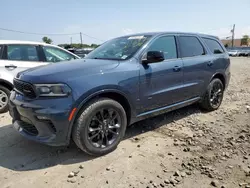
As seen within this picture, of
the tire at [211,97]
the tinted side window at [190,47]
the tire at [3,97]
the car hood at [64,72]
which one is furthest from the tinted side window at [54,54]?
the tire at [211,97]

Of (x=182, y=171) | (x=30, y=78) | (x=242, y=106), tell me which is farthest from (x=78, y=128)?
(x=242, y=106)

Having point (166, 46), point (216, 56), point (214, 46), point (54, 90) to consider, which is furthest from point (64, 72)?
point (214, 46)

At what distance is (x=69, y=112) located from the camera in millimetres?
2887

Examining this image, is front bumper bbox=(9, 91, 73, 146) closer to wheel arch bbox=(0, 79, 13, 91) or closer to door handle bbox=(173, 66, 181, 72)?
door handle bbox=(173, 66, 181, 72)

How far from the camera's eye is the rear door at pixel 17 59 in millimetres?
5305

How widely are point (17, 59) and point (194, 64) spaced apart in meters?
4.12

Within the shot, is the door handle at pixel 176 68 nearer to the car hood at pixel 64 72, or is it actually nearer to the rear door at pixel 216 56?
the rear door at pixel 216 56

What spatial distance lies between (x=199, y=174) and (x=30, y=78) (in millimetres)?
2501

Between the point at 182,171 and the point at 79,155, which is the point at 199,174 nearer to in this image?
the point at 182,171

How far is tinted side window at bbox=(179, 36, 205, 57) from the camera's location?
4496 millimetres

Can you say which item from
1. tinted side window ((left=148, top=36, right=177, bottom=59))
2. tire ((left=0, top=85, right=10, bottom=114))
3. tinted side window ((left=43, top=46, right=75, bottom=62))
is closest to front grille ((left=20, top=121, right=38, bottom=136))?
tinted side window ((left=148, top=36, right=177, bottom=59))

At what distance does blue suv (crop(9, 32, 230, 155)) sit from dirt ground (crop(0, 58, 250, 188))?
34 cm

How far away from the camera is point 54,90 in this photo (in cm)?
289

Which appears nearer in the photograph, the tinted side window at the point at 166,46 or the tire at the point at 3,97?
the tinted side window at the point at 166,46
